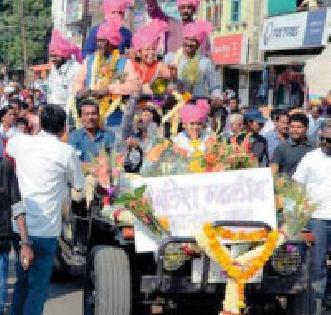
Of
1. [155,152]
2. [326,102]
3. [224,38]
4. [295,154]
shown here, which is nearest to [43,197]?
[155,152]

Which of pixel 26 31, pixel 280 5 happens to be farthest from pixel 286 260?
pixel 26 31

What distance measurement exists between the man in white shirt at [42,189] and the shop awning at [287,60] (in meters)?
21.2

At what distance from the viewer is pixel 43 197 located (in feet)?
22.1

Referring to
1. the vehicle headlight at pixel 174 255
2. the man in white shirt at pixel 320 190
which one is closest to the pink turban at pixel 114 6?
the man in white shirt at pixel 320 190

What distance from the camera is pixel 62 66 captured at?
11.2 meters

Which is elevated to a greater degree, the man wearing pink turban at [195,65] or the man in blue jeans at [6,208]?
the man wearing pink turban at [195,65]

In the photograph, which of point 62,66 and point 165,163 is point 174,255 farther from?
point 62,66

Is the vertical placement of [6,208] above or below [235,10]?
below

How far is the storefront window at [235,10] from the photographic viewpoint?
3547cm

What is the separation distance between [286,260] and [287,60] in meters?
23.6

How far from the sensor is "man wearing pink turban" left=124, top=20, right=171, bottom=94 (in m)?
9.69

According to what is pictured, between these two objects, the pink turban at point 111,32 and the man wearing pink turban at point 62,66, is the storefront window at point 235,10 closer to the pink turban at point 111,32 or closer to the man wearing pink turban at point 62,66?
the man wearing pink turban at point 62,66

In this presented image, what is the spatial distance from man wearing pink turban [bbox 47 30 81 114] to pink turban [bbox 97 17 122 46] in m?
0.99

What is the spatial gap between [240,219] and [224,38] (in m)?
30.4
